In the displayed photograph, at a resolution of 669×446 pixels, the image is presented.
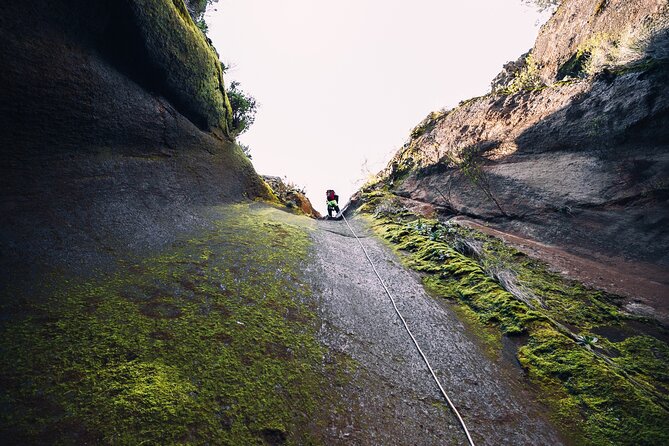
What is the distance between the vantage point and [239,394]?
2.82 metres

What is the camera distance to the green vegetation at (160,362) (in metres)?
2.24

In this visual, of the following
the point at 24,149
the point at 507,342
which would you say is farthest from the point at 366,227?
the point at 24,149

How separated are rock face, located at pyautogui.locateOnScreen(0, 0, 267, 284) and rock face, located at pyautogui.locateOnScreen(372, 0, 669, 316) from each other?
1010 cm

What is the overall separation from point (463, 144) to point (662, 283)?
31.6 feet

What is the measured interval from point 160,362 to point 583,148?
12709 millimetres

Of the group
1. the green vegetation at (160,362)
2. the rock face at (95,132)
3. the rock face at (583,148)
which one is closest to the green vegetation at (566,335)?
the rock face at (583,148)

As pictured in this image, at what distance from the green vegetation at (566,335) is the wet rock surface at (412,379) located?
1.35 ft

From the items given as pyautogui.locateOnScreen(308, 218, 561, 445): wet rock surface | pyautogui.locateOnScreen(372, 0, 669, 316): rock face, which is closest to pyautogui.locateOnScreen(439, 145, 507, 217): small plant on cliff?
pyautogui.locateOnScreen(372, 0, 669, 316): rock face

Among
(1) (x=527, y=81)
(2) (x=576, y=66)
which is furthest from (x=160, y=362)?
(1) (x=527, y=81)

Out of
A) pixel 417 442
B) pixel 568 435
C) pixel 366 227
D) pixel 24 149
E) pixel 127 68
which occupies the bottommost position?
pixel 568 435

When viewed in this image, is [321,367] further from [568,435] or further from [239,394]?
[568,435]

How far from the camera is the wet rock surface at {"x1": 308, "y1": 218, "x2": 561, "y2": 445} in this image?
3.09 metres

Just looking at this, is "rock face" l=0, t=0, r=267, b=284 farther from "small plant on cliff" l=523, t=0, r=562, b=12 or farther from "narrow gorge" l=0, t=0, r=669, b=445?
"small plant on cliff" l=523, t=0, r=562, b=12

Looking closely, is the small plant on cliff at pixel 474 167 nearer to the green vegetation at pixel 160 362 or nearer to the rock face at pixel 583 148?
the rock face at pixel 583 148
